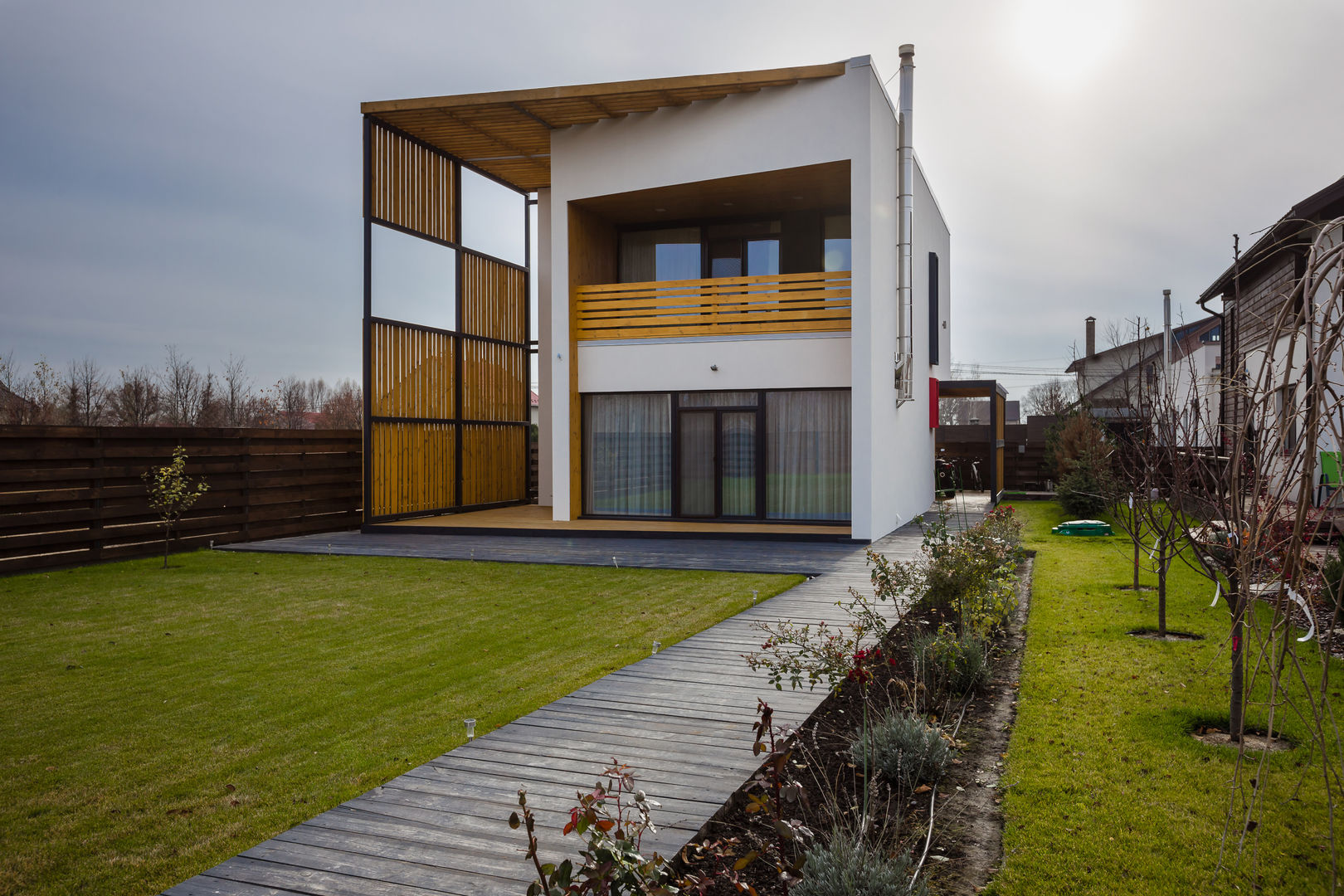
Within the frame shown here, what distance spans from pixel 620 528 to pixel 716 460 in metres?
1.84

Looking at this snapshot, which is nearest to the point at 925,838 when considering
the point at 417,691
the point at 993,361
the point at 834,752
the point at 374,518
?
the point at 834,752

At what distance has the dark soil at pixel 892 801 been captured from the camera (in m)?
3.01

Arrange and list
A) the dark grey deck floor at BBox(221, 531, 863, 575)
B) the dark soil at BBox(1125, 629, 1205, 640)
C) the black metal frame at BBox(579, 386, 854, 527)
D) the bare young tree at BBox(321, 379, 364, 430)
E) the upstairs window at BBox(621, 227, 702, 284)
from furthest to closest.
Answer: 1. the bare young tree at BBox(321, 379, 364, 430)
2. the upstairs window at BBox(621, 227, 702, 284)
3. the black metal frame at BBox(579, 386, 854, 527)
4. the dark grey deck floor at BBox(221, 531, 863, 575)
5. the dark soil at BBox(1125, 629, 1205, 640)

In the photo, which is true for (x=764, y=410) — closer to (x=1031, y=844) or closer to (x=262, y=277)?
(x=1031, y=844)

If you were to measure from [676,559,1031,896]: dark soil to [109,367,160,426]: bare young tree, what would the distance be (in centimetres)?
2776

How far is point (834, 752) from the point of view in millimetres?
4074

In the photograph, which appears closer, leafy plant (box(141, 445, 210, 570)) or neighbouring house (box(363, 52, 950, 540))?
leafy plant (box(141, 445, 210, 570))

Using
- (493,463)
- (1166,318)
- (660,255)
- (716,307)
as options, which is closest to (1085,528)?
(716,307)

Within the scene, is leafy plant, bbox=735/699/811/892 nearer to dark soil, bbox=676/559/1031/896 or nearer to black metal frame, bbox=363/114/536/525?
dark soil, bbox=676/559/1031/896

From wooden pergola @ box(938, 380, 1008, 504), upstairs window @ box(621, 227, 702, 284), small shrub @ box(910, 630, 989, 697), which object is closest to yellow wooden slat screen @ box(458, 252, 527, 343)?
upstairs window @ box(621, 227, 702, 284)

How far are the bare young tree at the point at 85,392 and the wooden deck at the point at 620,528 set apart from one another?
16.1 metres

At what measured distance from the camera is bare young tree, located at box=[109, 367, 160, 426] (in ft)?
89.0

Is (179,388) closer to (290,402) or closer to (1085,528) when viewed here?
→ (290,402)

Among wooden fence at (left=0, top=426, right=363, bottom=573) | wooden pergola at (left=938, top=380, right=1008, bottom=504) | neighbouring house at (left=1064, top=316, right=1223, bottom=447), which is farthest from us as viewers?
wooden pergola at (left=938, top=380, right=1008, bottom=504)
